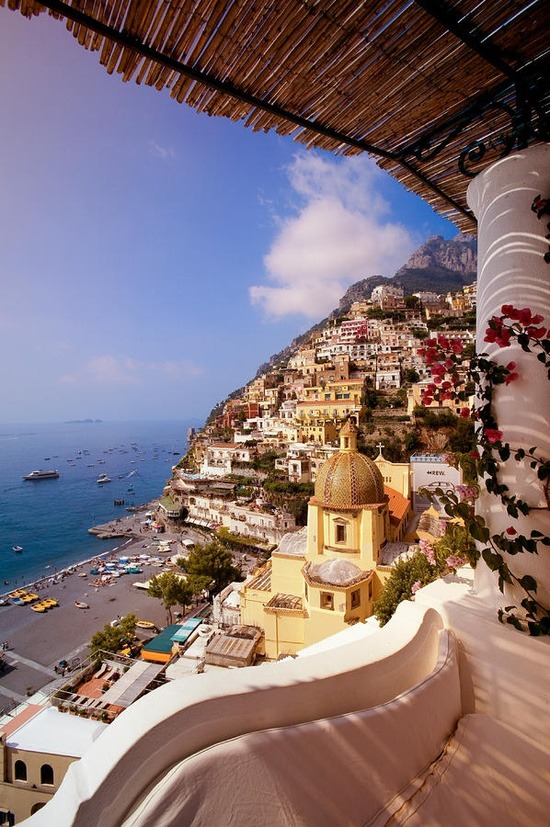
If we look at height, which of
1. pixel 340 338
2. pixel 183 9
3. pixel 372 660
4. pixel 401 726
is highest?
pixel 340 338

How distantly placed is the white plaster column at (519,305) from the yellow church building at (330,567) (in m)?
9.04

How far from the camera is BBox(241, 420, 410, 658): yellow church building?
10055 mm

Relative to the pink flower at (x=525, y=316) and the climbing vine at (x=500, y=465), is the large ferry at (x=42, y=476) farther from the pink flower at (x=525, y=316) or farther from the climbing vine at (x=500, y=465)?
the pink flower at (x=525, y=316)

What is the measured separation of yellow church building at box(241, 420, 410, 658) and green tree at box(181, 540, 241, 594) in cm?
799

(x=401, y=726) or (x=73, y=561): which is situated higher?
(x=401, y=726)

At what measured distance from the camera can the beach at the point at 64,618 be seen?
642 inches

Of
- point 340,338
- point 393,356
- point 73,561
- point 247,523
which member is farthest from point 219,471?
point 340,338

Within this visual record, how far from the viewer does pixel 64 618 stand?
2153cm

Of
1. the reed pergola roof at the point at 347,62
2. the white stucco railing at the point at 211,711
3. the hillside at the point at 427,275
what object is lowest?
the white stucco railing at the point at 211,711

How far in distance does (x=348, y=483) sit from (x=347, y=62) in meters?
10.2

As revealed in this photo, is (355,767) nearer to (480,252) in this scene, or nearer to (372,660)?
(372,660)

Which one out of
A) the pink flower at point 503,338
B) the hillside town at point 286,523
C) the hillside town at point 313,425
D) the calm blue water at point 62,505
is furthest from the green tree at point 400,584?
the calm blue water at point 62,505

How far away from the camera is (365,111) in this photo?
5.86 ft

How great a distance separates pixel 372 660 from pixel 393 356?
46022 mm
